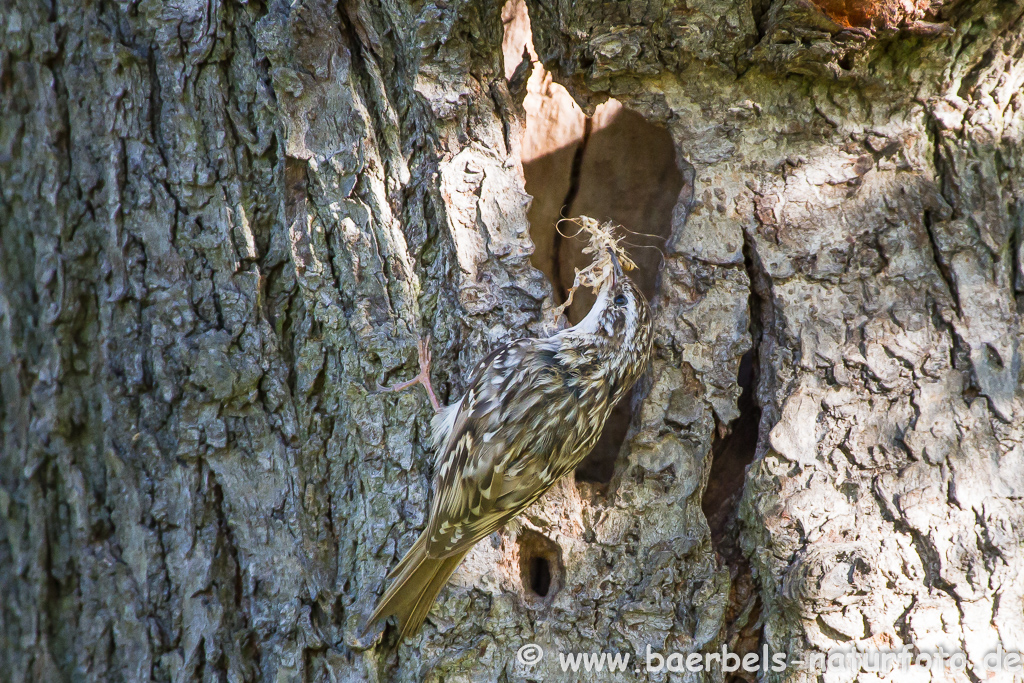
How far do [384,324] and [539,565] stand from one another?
2.75ft

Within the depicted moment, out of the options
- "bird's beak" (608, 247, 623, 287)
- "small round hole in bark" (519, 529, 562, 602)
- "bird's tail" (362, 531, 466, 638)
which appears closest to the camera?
"bird's tail" (362, 531, 466, 638)

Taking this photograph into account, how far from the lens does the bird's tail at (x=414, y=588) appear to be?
1.70 metres

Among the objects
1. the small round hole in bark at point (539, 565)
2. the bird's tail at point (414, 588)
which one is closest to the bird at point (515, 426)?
the bird's tail at point (414, 588)

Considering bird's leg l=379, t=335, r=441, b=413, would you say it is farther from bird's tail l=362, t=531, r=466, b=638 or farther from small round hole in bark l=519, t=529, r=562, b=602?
small round hole in bark l=519, t=529, r=562, b=602

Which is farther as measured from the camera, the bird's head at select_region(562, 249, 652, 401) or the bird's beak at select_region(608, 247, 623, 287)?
the bird's beak at select_region(608, 247, 623, 287)

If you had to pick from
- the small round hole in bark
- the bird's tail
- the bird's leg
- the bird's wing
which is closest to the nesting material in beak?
the bird's wing

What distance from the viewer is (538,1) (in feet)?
6.02

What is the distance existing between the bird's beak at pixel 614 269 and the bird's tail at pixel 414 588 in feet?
3.11

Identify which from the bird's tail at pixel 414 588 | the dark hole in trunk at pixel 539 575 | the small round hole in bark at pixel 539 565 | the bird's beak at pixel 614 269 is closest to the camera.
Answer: the bird's tail at pixel 414 588

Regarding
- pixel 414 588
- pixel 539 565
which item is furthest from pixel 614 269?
pixel 414 588

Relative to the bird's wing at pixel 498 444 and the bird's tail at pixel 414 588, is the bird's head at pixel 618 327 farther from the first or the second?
the bird's tail at pixel 414 588

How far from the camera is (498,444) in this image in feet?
6.49

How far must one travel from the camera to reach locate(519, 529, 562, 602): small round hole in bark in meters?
1.83

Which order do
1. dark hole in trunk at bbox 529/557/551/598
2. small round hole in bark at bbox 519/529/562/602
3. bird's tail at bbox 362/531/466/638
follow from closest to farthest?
bird's tail at bbox 362/531/466/638
small round hole in bark at bbox 519/529/562/602
dark hole in trunk at bbox 529/557/551/598
